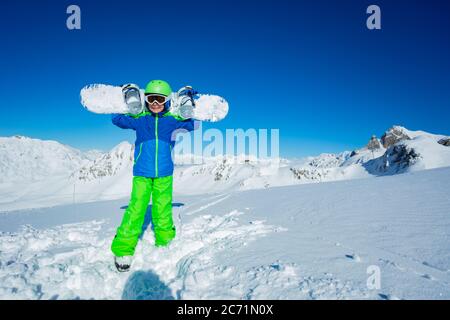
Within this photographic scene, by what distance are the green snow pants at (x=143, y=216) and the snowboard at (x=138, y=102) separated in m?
1.21

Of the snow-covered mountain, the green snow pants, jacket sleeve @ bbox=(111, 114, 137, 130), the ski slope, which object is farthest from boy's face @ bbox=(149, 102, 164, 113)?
the snow-covered mountain

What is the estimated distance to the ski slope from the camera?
243 centimetres

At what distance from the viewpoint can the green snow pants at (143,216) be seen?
368 cm

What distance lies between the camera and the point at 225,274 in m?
2.79

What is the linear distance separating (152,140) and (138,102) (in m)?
0.68

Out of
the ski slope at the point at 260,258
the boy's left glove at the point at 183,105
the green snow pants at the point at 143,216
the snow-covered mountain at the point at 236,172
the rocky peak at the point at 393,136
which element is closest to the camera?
the ski slope at the point at 260,258

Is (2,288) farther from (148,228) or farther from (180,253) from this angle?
(148,228)

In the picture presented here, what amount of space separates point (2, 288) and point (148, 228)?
259 centimetres

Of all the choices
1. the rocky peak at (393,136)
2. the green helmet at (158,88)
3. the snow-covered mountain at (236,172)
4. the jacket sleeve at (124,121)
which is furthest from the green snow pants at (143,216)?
the rocky peak at (393,136)

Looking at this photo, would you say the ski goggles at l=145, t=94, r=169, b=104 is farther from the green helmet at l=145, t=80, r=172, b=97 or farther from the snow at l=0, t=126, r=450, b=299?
the snow at l=0, t=126, r=450, b=299

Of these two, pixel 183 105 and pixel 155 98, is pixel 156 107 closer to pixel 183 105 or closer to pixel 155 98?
pixel 155 98

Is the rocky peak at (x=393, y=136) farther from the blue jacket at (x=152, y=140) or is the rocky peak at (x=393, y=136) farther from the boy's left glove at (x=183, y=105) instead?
the blue jacket at (x=152, y=140)

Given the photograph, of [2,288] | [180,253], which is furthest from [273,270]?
[2,288]
